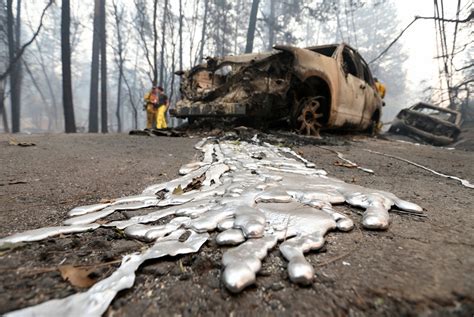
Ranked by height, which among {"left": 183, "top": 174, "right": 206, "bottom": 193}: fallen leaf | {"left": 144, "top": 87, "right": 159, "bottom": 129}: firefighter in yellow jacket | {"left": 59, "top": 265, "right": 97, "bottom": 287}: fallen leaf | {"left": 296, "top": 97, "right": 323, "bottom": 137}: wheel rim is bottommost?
{"left": 59, "top": 265, "right": 97, "bottom": 287}: fallen leaf

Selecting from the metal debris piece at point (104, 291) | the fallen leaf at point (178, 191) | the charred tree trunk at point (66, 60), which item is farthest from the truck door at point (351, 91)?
the charred tree trunk at point (66, 60)

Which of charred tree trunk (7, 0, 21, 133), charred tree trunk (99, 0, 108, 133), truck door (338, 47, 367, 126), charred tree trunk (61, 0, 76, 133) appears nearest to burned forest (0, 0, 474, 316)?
truck door (338, 47, 367, 126)

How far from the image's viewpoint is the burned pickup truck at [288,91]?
3.91 metres

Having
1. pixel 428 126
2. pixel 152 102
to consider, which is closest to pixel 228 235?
pixel 152 102

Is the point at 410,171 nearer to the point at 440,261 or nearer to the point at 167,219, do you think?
the point at 440,261

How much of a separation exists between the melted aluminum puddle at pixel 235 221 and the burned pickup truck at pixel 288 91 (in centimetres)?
259

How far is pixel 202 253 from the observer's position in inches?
29.5

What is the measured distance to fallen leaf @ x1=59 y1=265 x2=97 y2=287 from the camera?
61 cm

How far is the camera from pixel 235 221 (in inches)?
36.3

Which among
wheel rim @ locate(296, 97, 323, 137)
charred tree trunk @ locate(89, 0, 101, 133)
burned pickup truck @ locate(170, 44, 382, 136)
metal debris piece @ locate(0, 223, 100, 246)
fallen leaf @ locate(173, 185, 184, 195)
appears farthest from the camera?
charred tree trunk @ locate(89, 0, 101, 133)

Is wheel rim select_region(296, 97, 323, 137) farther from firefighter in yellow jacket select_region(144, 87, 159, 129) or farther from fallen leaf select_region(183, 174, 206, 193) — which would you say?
firefighter in yellow jacket select_region(144, 87, 159, 129)

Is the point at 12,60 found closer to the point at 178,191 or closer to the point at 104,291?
the point at 178,191

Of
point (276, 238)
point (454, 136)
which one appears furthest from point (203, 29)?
point (276, 238)

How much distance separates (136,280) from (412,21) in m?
5.19
